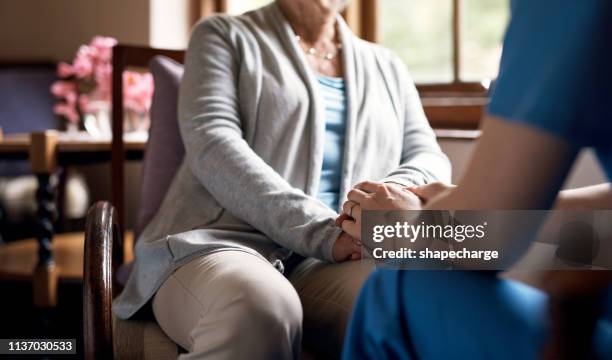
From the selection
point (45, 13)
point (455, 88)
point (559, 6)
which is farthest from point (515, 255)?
point (45, 13)

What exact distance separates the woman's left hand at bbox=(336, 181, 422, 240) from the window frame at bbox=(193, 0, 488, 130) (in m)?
1.15

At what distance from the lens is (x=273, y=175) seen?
125 centimetres

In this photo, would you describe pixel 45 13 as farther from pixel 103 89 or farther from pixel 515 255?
pixel 515 255

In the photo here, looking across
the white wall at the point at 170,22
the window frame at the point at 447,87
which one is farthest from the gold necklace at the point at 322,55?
the white wall at the point at 170,22

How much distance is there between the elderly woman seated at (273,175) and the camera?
1.03 metres

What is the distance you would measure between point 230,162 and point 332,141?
22 cm

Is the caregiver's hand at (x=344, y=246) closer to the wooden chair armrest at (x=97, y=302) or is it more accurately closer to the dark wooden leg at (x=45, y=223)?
the wooden chair armrest at (x=97, y=302)

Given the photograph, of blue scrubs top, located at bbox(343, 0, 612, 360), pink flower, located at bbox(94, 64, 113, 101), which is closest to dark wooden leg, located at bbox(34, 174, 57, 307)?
pink flower, located at bbox(94, 64, 113, 101)

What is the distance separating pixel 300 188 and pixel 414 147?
28 centimetres

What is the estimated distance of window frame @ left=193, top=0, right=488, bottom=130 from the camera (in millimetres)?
2285

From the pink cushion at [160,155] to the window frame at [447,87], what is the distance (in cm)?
95

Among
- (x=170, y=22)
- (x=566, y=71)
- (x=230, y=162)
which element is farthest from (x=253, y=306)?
(x=170, y=22)

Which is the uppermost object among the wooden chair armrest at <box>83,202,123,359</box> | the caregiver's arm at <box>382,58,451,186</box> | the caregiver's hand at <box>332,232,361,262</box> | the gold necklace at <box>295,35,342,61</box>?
the gold necklace at <box>295,35,342,61</box>

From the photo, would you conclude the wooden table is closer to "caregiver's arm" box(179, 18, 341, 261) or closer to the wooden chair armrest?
"caregiver's arm" box(179, 18, 341, 261)
